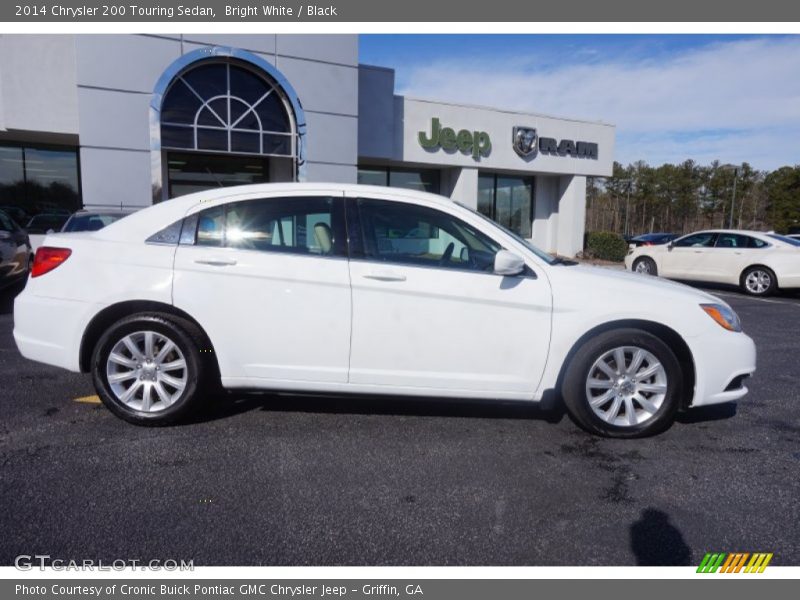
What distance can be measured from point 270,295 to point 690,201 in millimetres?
69125

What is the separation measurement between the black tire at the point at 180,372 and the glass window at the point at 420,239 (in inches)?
53.2

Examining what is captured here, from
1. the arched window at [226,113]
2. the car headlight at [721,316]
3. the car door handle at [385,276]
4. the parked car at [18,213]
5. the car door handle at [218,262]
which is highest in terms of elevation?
the arched window at [226,113]

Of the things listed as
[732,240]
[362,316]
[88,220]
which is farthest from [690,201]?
[362,316]

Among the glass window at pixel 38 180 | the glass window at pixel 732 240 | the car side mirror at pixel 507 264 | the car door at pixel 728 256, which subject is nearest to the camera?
the car side mirror at pixel 507 264

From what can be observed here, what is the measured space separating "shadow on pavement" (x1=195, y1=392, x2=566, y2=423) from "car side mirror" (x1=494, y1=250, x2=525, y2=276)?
1081 mm

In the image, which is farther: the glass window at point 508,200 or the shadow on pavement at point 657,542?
the glass window at point 508,200

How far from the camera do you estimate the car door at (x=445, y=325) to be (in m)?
3.82

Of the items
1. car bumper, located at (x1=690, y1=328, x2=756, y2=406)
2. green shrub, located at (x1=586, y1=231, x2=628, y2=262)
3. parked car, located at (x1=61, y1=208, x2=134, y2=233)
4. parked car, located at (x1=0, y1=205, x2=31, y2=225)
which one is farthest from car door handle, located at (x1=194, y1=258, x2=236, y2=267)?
green shrub, located at (x1=586, y1=231, x2=628, y2=262)

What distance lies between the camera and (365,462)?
3.51m

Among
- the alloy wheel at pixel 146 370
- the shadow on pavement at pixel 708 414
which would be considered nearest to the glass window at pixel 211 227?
the alloy wheel at pixel 146 370

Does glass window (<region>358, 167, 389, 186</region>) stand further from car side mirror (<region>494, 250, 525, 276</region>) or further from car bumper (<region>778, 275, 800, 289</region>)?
car side mirror (<region>494, 250, 525, 276</region>)

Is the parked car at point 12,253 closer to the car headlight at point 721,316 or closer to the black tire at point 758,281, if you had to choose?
the car headlight at point 721,316

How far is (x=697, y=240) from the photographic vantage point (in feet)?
45.8

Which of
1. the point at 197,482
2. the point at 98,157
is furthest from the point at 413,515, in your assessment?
→ the point at 98,157
